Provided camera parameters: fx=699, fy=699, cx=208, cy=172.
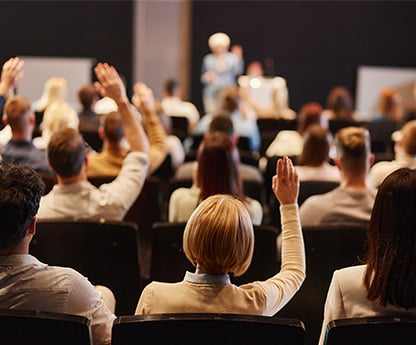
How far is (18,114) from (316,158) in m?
1.79

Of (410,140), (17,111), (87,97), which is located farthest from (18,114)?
(87,97)

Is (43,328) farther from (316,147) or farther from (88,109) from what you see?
(88,109)

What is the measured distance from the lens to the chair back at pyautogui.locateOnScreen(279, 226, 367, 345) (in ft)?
9.48

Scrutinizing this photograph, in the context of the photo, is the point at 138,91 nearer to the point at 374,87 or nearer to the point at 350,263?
the point at 350,263

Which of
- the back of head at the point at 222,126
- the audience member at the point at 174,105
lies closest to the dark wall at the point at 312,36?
the audience member at the point at 174,105

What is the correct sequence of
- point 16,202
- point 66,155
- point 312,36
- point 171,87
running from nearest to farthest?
point 16,202 < point 66,155 < point 171,87 < point 312,36

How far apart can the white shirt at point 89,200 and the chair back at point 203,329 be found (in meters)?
1.49

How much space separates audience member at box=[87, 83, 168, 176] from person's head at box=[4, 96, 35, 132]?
440 mm

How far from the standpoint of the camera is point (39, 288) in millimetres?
1954

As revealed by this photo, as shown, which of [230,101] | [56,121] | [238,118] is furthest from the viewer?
[238,118]

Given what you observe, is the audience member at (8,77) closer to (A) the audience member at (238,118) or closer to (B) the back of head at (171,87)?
(A) the audience member at (238,118)

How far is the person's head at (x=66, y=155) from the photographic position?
3172 mm

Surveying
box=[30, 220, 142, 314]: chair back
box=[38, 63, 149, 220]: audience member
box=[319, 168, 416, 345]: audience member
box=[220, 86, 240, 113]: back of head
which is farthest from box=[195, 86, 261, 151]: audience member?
box=[319, 168, 416, 345]: audience member

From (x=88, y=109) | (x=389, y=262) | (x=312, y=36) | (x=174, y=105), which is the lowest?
(x=174, y=105)
